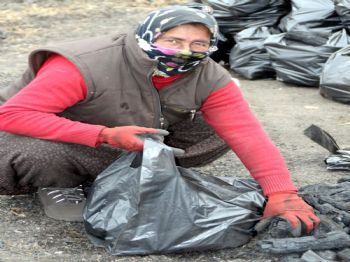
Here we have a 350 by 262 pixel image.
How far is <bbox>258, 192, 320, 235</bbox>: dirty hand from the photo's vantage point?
2.73 m

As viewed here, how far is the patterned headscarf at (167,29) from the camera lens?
287 cm

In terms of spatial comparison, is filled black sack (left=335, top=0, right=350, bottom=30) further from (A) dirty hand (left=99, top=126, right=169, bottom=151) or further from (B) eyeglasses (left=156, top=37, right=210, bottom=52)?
(A) dirty hand (left=99, top=126, right=169, bottom=151)

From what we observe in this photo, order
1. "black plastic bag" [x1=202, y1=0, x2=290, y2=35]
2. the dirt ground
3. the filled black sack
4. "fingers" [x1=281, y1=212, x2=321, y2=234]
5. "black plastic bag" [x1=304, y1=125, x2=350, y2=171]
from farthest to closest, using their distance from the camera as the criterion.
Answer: "black plastic bag" [x1=202, y1=0, x2=290, y2=35], the filled black sack, "black plastic bag" [x1=304, y1=125, x2=350, y2=171], the dirt ground, "fingers" [x1=281, y1=212, x2=321, y2=234]

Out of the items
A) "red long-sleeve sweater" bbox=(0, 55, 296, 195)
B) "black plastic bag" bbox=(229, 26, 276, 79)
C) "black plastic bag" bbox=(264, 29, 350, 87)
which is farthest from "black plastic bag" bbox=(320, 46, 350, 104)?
"red long-sleeve sweater" bbox=(0, 55, 296, 195)

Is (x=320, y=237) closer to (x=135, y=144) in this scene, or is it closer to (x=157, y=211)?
(x=157, y=211)

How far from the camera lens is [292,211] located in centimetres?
278

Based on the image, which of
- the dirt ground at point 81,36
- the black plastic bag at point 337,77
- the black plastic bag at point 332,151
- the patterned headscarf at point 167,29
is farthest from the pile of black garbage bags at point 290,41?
the patterned headscarf at point 167,29

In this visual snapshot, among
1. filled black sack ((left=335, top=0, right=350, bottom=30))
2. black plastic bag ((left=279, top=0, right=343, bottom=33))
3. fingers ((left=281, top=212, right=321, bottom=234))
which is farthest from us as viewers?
black plastic bag ((left=279, top=0, right=343, bottom=33))

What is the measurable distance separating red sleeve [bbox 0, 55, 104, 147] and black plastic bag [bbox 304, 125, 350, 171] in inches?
57.8

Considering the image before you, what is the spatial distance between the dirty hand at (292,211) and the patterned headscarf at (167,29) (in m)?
0.64

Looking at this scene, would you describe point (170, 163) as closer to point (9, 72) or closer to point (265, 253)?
point (265, 253)

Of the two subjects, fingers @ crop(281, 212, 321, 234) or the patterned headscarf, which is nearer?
fingers @ crop(281, 212, 321, 234)

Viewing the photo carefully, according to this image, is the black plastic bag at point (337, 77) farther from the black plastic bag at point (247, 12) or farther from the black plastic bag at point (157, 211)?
the black plastic bag at point (157, 211)

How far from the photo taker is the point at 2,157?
9.86 feet
